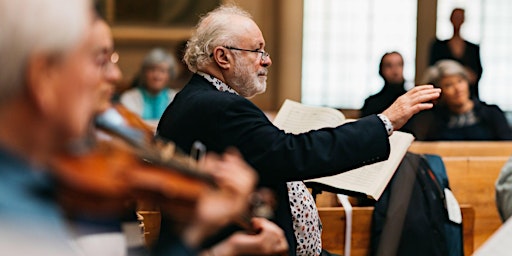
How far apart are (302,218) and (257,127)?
0.41 meters

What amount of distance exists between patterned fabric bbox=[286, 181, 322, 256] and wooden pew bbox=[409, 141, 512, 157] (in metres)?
2.22

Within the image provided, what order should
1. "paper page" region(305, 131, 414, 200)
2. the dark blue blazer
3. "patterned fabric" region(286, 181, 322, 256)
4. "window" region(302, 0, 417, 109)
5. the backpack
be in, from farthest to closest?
"window" region(302, 0, 417, 109)
the backpack
"paper page" region(305, 131, 414, 200)
"patterned fabric" region(286, 181, 322, 256)
the dark blue blazer

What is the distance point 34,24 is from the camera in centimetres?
138

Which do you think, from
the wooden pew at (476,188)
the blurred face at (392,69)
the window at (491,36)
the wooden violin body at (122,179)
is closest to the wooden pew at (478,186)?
the wooden pew at (476,188)

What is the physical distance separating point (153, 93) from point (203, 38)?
3.88 meters

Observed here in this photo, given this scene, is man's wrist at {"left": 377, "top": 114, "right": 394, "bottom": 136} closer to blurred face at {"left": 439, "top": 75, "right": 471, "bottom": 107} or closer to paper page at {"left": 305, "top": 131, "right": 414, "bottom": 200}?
paper page at {"left": 305, "top": 131, "right": 414, "bottom": 200}

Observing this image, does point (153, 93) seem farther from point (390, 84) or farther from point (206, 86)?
point (206, 86)

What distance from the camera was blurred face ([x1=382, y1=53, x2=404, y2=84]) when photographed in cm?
738

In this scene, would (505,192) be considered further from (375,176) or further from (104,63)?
(104,63)

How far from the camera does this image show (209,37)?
355 centimetres

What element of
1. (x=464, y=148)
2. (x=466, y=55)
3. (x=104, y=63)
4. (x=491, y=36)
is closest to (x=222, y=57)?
(x=104, y=63)

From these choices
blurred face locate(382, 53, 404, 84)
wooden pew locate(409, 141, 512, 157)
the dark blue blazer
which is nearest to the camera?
the dark blue blazer

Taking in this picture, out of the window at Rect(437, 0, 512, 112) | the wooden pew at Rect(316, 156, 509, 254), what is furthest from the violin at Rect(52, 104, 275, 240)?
the window at Rect(437, 0, 512, 112)

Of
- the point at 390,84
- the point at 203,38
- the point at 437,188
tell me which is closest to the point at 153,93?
the point at 390,84
